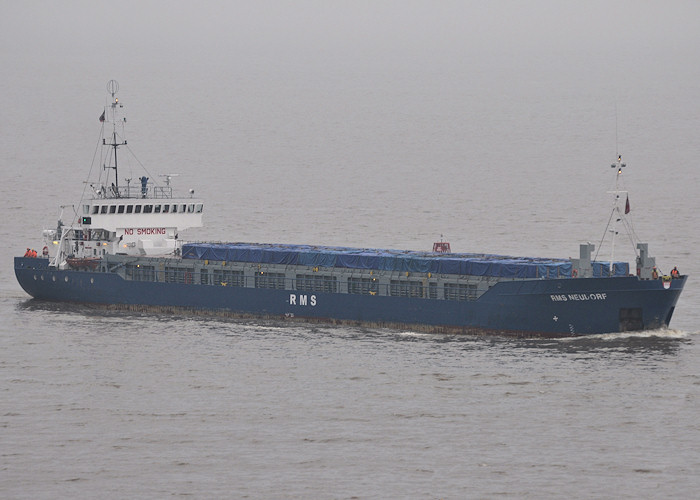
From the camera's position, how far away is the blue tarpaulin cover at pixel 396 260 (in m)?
59.0

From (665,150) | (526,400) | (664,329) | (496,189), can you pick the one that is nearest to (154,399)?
(526,400)

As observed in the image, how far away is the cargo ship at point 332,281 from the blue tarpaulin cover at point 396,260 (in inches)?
2.2

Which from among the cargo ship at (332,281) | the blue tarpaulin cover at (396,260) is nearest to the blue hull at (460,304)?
the cargo ship at (332,281)

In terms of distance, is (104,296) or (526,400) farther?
(104,296)

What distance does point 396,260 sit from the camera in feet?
207

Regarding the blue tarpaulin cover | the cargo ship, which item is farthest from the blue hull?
the blue tarpaulin cover

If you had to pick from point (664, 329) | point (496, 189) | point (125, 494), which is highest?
point (496, 189)

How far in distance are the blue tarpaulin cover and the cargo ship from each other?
0.18ft

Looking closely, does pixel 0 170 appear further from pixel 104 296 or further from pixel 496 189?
pixel 104 296

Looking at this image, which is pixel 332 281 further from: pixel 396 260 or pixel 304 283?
pixel 396 260

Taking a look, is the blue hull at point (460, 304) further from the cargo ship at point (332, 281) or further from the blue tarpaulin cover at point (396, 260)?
the blue tarpaulin cover at point (396, 260)

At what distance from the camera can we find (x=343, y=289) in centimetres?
6331

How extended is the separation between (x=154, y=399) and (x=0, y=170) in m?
118

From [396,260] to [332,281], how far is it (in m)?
3.52
